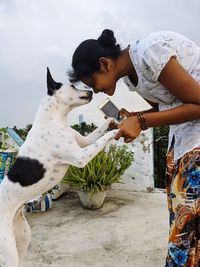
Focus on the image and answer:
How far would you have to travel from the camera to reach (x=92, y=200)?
5.38 metres

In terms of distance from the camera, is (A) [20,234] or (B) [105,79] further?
(A) [20,234]

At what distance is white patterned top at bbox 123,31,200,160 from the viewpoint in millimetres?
1807

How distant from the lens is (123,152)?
5938mm

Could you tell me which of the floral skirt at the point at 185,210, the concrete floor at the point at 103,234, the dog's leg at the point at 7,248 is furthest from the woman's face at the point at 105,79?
the concrete floor at the point at 103,234

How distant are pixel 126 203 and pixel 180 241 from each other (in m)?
3.73

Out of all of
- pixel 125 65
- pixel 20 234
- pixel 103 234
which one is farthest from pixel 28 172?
pixel 103 234

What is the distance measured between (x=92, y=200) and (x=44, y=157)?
2.83m

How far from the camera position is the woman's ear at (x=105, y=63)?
6.47 feet

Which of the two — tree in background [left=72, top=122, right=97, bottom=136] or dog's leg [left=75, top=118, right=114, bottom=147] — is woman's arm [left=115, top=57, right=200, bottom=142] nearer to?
dog's leg [left=75, top=118, right=114, bottom=147]

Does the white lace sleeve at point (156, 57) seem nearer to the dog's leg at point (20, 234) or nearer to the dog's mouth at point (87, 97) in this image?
the dog's mouth at point (87, 97)

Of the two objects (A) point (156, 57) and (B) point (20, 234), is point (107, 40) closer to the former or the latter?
(A) point (156, 57)

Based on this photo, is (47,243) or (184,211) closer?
(184,211)

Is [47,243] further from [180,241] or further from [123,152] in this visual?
[180,241]

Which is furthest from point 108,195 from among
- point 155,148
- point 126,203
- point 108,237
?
point 108,237
